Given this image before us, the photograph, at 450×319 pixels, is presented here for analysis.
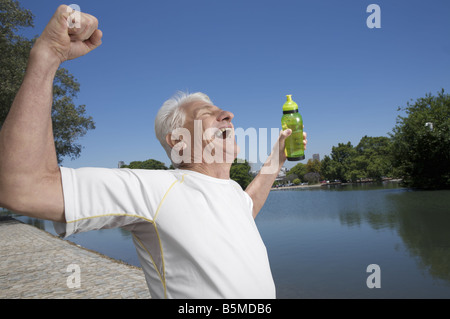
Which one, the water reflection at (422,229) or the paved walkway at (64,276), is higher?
the paved walkway at (64,276)

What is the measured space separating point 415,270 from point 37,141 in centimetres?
1055

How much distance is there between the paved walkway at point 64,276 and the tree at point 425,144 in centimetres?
3373

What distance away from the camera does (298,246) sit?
12.9 m

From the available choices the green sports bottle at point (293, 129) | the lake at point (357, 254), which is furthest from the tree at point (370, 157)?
the green sports bottle at point (293, 129)

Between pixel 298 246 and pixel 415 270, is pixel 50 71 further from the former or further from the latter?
pixel 298 246

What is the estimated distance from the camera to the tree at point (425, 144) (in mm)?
32719

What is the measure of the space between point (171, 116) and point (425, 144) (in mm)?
38710

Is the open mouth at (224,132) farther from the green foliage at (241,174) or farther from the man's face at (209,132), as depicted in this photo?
the green foliage at (241,174)

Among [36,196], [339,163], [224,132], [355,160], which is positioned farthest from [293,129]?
[339,163]

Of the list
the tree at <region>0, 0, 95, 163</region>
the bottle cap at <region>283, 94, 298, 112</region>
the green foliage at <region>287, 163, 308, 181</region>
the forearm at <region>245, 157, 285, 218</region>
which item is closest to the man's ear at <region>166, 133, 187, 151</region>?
the forearm at <region>245, 157, 285, 218</region>

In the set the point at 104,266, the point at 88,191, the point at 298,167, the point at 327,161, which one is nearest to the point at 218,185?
the point at 88,191

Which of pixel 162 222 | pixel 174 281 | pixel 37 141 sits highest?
pixel 37 141
